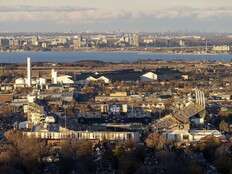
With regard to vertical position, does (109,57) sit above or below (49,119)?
below

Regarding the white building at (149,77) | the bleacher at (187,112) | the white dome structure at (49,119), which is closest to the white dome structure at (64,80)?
the white building at (149,77)

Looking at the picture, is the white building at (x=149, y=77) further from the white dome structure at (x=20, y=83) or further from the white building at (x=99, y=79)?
the white dome structure at (x=20, y=83)

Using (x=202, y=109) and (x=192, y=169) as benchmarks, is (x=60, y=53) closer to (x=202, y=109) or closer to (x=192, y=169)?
(x=202, y=109)

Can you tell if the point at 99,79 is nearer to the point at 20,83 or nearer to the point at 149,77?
the point at 149,77

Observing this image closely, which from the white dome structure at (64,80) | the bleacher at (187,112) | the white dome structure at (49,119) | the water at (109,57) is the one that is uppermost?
the bleacher at (187,112)

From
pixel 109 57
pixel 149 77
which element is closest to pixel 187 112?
pixel 149 77

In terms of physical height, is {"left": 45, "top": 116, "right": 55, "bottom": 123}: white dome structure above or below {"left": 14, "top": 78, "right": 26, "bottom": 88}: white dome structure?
above

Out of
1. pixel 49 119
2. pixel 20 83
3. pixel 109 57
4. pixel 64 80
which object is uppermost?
pixel 49 119

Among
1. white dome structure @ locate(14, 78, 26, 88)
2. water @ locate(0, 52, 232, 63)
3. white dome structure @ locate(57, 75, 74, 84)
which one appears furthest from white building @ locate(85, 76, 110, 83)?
water @ locate(0, 52, 232, 63)

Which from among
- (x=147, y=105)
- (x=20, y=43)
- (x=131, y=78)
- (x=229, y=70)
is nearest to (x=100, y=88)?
(x=131, y=78)

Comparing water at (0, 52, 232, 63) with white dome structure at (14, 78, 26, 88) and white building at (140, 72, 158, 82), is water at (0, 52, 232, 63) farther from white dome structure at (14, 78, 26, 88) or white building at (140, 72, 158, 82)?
white dome structure at (14, 78, 26, 88)

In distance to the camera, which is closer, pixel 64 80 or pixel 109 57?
pixel 64 80
